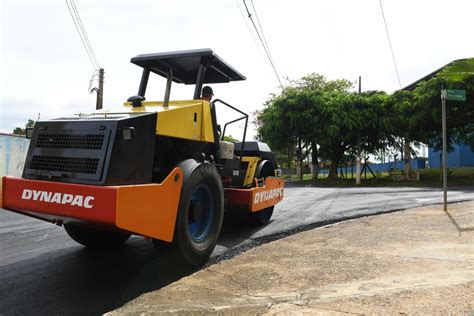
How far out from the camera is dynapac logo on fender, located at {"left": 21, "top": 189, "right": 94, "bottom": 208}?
377 cm

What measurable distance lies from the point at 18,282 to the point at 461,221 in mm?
6641

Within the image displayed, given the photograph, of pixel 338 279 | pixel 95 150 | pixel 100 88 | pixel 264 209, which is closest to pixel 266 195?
pixel 264 209

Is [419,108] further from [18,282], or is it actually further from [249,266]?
[18,282]

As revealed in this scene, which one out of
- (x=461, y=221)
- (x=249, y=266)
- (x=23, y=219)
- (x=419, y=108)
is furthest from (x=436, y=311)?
(x=419, y=108)

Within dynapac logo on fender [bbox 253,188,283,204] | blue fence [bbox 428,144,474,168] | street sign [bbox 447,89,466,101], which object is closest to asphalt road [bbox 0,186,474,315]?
dynapac logo on fender [bbox 253,188,283,204]

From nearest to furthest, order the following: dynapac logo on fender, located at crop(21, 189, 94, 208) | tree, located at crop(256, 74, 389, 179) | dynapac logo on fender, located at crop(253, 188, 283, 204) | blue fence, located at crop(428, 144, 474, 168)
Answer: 1. dynapac logo on fender, located at crop(21, 189, 94, 208)
2. dynapac logo on fender, located at crop(253, 188, 283, 204)
3. tree, located at crop(256, 74, 389, 179)
4. blue fence, located at crop(428, 144, 474, 168)

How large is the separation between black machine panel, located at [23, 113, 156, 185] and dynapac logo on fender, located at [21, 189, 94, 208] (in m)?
0.20

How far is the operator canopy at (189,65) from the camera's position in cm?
571

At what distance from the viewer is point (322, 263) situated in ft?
16.0

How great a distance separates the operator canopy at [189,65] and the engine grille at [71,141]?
1.90 m

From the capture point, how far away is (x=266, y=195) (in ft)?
23.9

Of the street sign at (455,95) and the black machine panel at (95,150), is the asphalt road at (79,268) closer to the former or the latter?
the black machine panel at (95,150)

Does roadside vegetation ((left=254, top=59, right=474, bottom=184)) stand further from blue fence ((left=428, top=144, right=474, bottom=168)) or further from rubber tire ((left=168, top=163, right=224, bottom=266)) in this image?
rubber tire ((left=168, top=163, right=224, bottom=266))

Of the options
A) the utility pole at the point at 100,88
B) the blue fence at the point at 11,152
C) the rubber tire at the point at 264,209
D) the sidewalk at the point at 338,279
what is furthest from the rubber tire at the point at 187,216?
the utility pole at the point at 100,88
